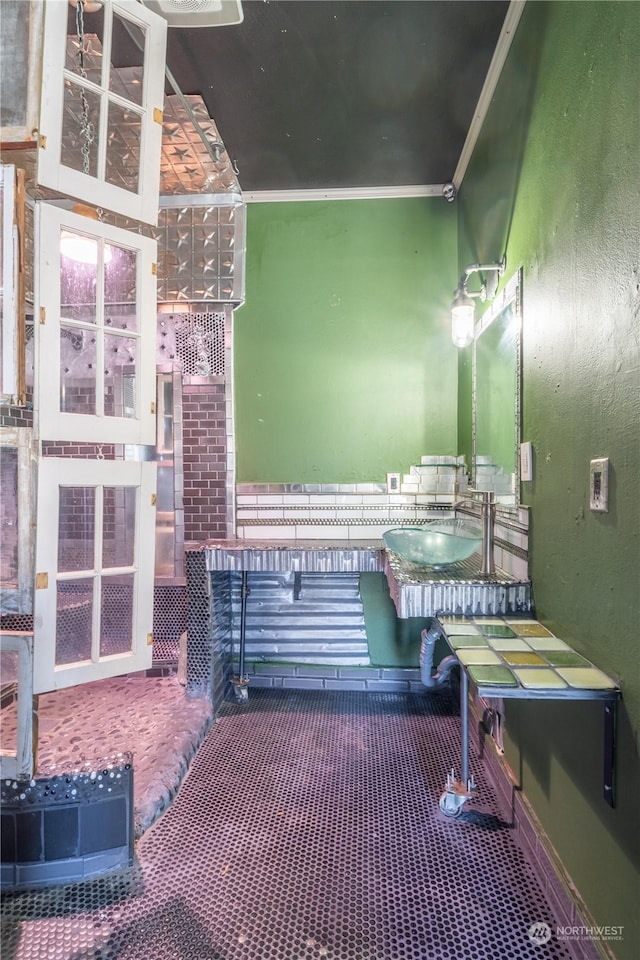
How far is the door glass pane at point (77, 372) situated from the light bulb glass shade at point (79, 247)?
28 cm

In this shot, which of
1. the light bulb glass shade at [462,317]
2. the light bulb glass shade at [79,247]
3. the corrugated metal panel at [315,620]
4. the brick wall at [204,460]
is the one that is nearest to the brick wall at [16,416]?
the light bulb glass shade at [79,247]

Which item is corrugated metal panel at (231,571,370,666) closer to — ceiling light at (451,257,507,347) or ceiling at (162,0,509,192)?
ceiling light at (451,257,507,347)

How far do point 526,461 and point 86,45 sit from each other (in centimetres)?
258

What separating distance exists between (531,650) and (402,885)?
37.6 inches

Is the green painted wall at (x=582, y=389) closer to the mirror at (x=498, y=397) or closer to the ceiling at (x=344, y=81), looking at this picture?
the mirror at (x=498, y=397)

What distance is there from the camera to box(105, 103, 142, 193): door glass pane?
1812 mm

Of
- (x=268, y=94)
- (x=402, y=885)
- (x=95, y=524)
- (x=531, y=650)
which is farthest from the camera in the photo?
(x=268, y=94)

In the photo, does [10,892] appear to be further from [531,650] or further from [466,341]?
[466,341]

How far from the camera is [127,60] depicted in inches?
85.8

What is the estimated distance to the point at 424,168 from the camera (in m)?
2.88

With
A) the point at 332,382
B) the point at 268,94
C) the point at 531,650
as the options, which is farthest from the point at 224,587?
the point at 268,94

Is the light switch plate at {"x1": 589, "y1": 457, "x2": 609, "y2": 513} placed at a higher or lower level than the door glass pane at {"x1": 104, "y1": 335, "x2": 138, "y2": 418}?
lower

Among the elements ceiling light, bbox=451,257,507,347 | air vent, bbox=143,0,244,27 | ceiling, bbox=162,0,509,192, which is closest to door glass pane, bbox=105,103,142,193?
air vent, bbox=143,0,244,27

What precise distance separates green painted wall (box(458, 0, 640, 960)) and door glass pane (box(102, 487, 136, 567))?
1598mm
